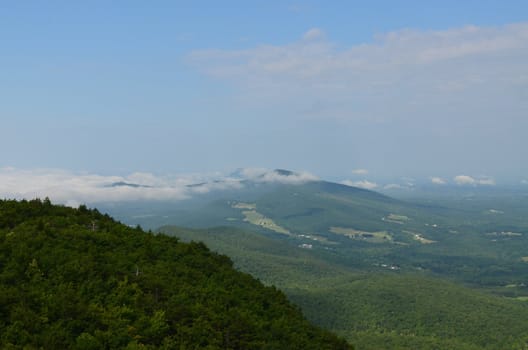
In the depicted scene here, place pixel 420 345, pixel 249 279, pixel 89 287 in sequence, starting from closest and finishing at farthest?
pixel 89 287 → pixel 249 279 → pixel 420 345

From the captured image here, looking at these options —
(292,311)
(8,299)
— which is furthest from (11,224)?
(292,311)

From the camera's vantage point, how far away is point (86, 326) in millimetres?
29688

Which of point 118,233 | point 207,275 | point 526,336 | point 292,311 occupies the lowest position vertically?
point 526,336

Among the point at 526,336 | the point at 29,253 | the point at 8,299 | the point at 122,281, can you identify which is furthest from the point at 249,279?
the point at 526,336

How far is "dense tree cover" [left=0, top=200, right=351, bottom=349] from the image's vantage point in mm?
28984

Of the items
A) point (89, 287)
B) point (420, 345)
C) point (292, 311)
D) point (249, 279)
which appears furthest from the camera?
point (420, 345)

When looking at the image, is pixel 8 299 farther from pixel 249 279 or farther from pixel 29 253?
pixel 249 279

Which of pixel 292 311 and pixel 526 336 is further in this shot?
pixel 526 336

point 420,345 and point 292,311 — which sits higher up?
point 292,311

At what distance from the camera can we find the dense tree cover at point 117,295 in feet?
95.1

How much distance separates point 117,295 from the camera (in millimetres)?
34562

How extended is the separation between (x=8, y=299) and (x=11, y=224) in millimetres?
18887

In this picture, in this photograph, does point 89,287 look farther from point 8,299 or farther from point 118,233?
point 118,233

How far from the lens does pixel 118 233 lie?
51562 millimetres
